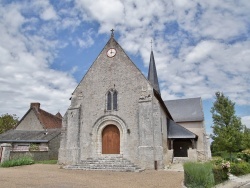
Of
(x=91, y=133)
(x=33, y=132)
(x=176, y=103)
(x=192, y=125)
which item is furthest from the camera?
(x=176, y=103)

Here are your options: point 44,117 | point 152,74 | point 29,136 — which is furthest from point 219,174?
point 44,117

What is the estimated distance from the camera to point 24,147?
23.2 metres

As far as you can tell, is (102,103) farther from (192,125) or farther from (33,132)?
(192,125)

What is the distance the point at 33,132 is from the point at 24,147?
2790 millimetres

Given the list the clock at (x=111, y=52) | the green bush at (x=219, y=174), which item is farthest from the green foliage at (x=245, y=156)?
the clock at (x=111, y=52)

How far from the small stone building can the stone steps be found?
6320 millimetres

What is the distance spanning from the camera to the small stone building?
19.8 meters

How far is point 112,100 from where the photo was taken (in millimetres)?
17297

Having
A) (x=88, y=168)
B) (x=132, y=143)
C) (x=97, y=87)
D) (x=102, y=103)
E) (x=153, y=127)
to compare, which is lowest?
(x=88, y=168)

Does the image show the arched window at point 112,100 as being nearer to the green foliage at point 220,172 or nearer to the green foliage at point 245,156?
the green foliage at point 220,172

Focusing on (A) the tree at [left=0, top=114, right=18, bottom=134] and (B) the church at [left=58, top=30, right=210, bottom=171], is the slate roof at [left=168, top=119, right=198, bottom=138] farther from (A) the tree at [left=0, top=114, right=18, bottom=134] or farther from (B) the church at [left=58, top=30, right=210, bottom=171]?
(A) the tree at [left=0, top=114, right=18, bottom=134]

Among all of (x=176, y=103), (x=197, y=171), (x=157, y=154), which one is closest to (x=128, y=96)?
(x=157, y=154)

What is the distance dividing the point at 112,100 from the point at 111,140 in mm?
3077

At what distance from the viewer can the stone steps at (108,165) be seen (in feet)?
46.0
